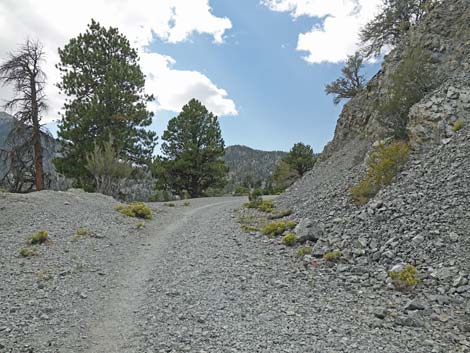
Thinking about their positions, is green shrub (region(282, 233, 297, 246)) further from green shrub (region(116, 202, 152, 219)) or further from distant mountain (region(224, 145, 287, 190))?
distant mountain (region(224, 145, 287, 190))

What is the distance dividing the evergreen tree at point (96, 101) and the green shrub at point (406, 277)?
21670mm

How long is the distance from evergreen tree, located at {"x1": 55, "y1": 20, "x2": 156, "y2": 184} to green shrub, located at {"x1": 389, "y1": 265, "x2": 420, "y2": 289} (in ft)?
71.1

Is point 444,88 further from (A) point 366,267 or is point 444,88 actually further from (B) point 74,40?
(B) point 74,40

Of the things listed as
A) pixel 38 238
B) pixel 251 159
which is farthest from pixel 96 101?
pixel 251 159

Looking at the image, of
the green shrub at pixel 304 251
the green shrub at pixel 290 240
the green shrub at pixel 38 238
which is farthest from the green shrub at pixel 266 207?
the green shrub at pixel 38 238

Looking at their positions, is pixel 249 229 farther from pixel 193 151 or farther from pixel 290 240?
pixel 193 151

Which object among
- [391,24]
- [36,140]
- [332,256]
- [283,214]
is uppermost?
[391,24]

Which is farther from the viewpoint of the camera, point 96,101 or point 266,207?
point 96,101

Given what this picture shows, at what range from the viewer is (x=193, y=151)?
111 feet

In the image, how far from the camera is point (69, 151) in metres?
25.6

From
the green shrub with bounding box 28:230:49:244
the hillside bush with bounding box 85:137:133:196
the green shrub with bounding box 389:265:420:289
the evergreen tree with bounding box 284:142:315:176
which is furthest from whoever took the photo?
the evergreen tree with bounding box 284:142:315:176

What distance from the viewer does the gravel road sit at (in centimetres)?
510

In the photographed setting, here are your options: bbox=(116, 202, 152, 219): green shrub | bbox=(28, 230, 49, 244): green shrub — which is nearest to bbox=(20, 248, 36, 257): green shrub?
bbox=(28, 230, 49, 244): green shrub

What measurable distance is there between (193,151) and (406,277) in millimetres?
28529
